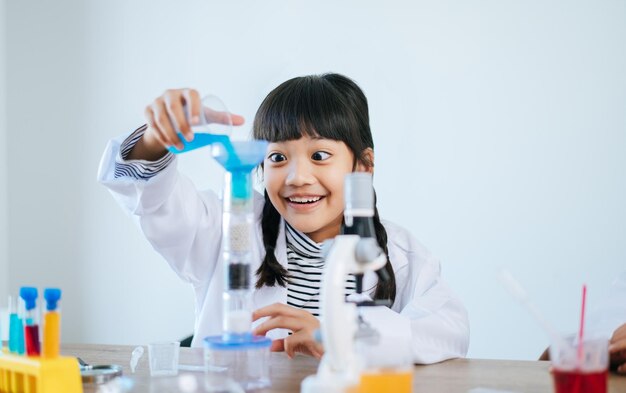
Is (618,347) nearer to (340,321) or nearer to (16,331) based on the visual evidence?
(340,321)

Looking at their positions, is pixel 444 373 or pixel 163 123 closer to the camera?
pixel 163 123

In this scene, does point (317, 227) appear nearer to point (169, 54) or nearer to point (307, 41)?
point (307, 41)

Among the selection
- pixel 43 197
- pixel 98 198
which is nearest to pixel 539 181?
pixel 98 198

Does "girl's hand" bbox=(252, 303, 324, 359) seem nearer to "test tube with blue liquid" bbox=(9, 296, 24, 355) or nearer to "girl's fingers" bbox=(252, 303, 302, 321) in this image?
"girl's fingers" bbox=(252, 303, 302, 321)

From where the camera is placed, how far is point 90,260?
129 inches

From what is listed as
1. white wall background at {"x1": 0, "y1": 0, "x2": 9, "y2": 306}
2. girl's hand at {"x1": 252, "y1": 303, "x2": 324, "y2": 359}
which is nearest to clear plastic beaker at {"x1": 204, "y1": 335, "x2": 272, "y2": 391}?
girl's hand at {"x1": 252, "y1": 303, "x2": 324, "y2": 359}

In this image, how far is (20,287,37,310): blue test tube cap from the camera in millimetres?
961

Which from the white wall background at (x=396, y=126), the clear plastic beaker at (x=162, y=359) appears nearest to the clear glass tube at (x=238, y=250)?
the clear plastic beaker at (x=162, y=359)

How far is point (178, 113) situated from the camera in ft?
3.58

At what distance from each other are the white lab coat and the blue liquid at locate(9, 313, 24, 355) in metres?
0.50

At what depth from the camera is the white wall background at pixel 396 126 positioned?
277 cm

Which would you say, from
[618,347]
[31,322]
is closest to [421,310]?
[618,347]

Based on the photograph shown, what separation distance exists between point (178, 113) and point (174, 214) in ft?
1.82

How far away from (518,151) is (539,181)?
0.45ft
